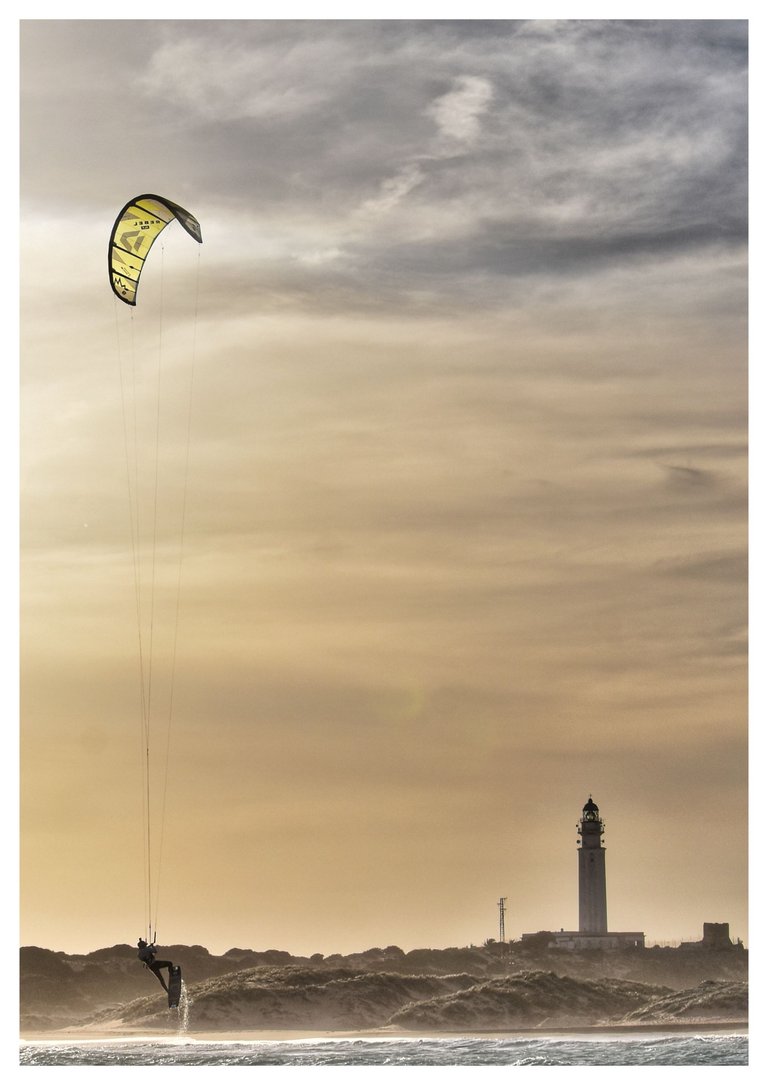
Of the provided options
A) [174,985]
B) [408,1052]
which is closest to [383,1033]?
[408,1052]

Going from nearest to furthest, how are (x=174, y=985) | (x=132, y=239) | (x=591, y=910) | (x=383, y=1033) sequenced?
(x=174, y=985)
(x=132, y=239)
(x=383, y=1033)
(x=591, y=910)

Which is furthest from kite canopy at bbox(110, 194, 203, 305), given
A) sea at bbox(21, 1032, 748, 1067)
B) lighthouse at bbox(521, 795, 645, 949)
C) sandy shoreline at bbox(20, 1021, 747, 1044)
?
lighthouse at bbox(521, 795, 645, 949)

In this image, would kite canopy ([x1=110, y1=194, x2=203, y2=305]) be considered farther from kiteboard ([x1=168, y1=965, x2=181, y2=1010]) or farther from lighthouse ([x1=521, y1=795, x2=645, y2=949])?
lighthouse ([x1=521, y1=795, x2=645, y2=949])

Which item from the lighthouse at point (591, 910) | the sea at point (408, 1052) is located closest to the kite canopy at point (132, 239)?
the sea at point (408, 1052)

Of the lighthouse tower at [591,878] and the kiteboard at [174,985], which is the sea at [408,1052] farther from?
the kiteboard at [174,985]

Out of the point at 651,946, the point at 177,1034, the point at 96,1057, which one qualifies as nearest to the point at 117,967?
the point at 177,1034

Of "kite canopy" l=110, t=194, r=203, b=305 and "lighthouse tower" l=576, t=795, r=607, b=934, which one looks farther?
"lighthouse tower" l=576, t=795, r=607, b=934

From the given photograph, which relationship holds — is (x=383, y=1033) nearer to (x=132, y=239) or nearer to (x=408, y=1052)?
(x=408, y=1052)
